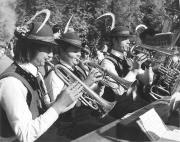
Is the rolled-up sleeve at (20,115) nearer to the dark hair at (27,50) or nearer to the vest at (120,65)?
the dark hair at (27,50)

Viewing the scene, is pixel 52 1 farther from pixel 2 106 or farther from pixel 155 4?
pixel 2 106

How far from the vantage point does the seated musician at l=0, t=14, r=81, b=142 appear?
1.89 m

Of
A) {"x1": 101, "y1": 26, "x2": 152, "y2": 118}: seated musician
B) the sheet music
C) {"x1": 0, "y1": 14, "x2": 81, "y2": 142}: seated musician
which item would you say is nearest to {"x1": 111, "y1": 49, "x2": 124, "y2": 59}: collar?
{"x1": 101, "y1": 26, "x2": 152, "y2": 118}: seated musician

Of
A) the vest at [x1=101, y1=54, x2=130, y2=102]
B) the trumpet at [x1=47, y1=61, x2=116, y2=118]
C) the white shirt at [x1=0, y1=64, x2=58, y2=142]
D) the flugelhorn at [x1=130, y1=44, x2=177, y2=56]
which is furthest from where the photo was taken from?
the vest at [x1=101, y1=54, x2=130, y2=102]

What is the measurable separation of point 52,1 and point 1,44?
42.1ft

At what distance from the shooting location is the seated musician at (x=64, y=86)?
3.24 meters

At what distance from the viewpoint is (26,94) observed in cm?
205

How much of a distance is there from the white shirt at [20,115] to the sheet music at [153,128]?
582mm

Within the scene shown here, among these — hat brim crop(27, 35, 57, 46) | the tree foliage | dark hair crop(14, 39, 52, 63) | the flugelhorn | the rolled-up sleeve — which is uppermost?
hat brim crop(27, 35, 57, 46)

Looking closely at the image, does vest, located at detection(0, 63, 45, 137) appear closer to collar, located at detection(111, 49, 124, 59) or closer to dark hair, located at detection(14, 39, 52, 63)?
dark hair, located at detection(14, 39, 52, 63)

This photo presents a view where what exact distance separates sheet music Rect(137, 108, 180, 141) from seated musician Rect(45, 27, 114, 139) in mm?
1034

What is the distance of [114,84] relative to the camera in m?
3.89

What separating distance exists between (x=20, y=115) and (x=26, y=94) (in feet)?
0.69

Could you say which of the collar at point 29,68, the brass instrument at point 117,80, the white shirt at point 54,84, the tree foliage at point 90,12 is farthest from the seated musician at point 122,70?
the tree foliage at point 90,12
